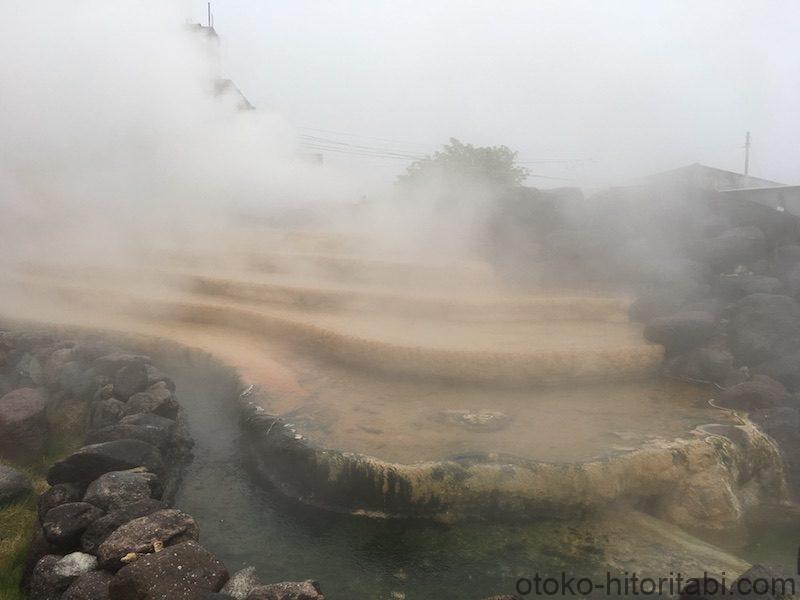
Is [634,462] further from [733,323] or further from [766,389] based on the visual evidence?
[733,323]

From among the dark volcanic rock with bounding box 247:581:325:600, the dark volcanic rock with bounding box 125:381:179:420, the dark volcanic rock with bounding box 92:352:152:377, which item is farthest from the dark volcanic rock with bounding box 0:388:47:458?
the dark volcanic rock with bounding box 247:581:325:600

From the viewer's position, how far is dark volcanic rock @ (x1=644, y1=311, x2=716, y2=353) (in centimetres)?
649

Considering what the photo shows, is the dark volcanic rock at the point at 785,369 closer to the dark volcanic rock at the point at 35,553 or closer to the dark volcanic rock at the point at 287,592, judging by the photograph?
A: the dark volcanic rock at the point at 287,592

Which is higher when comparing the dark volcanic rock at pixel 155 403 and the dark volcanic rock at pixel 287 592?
the dark volcanic rock at pixel 155 403

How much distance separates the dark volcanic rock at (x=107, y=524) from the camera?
3754 millimetres

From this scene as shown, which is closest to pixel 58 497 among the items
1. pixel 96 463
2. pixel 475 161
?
pixel 96 463

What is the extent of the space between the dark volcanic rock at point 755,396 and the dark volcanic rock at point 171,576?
4320 mm

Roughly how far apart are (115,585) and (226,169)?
10.6 meters

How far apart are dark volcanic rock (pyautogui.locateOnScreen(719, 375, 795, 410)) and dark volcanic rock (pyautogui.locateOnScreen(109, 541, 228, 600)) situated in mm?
4320

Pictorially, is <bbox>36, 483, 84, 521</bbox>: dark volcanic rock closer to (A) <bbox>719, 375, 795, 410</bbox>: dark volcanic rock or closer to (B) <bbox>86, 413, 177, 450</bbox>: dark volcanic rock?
(B) <bbox>86, 413, 177, 450</bbox>: dark volcanic rock

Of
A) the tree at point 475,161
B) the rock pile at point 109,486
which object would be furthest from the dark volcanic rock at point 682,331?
the tree at point 475,161

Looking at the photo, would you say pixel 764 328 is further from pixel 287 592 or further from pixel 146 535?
pixel 146 535

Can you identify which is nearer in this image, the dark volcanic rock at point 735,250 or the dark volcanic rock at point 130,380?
the dark volcanic rock at point 130,380

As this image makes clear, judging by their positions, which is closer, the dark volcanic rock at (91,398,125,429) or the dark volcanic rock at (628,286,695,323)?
the dark volcanic rock at (91,398,125,429)
